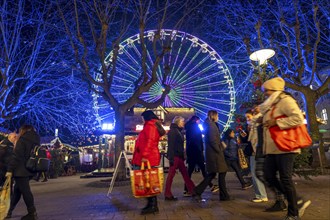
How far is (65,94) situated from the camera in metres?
19.5

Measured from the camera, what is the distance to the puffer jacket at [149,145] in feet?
15.8

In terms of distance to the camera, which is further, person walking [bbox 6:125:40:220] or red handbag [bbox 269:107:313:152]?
person walking [bbox 6:125:40:220]

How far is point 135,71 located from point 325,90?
12.3 meters

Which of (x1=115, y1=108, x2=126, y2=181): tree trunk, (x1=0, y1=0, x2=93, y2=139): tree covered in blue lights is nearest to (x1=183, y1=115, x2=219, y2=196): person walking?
(x1=115, y1=108, x2=126, y2=181): tree trunk

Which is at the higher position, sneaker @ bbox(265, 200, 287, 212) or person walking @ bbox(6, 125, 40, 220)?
person walking @ bbox(6, 125, 40, 220)

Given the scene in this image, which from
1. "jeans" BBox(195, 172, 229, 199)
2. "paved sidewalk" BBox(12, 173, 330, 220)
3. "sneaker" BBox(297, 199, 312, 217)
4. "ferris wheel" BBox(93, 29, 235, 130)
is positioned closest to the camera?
"sneaker" BBox(297, 199, 312, 217)

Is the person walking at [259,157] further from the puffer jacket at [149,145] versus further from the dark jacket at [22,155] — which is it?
the dark jacket at [22,155]

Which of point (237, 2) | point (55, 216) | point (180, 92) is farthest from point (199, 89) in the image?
point (55, 216)

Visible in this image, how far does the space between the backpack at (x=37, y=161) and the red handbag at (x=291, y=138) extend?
3.74m

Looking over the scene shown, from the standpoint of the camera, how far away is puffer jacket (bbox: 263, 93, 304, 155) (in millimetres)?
3479

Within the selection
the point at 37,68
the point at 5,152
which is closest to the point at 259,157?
the point at 5,152

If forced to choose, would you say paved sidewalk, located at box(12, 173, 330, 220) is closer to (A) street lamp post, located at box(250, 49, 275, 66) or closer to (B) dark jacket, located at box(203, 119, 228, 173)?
(B) dark jacket, located at box(203, 119, 228, 173)

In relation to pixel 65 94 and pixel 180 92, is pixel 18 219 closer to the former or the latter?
pixel 65 94

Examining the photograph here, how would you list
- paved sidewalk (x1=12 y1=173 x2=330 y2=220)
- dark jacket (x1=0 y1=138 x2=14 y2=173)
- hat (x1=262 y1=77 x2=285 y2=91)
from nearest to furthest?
1. hat (x1=262 y1=77 x2=285 y2=91)
2. paved sidewalk (x1=12 y1=173 x2=330 y2=220)
3. dark jacket (x1=0 y1=138 x2=14 y2=173)
